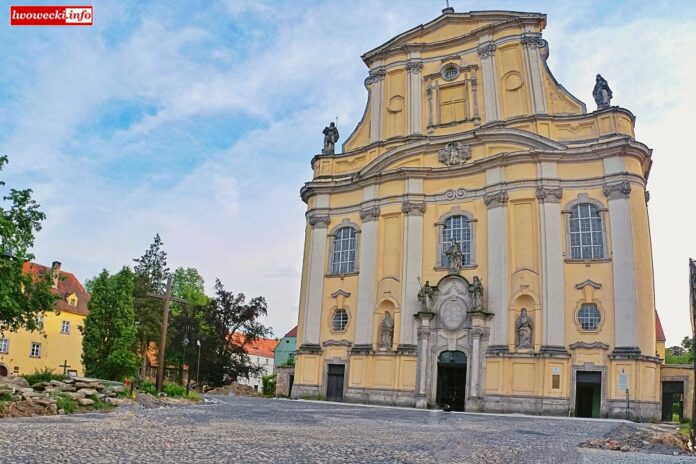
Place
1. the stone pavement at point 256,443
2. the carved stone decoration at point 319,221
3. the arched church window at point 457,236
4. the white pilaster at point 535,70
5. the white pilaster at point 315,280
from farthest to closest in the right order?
the carved stone decoration at point 319,221
the white pilaster at point 315,280
the white pilaster at point 535,70
the arched church window at point 457,236
the stone pavement at point 256,443

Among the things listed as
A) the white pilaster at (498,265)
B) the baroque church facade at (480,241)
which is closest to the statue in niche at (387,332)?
the baroque church facade at (480,241)

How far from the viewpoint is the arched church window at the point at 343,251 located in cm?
3123

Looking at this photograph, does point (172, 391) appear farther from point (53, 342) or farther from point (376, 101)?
point (53, 342)

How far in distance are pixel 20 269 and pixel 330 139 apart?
18.6 m

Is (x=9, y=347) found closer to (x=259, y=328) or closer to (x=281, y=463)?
(x=259, y=328)

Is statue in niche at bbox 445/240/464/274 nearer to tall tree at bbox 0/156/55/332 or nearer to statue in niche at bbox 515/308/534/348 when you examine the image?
statue in niche at bbox 515/308/534/348

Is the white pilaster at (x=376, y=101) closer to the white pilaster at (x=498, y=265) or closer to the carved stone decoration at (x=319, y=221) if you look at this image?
the carved stone decoration at (x=319, y=221)

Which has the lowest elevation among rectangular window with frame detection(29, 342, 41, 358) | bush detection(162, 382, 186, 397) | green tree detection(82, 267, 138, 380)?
bush detection(162, 382, 186, 397)

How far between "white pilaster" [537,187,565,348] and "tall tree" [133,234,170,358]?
68.5ft

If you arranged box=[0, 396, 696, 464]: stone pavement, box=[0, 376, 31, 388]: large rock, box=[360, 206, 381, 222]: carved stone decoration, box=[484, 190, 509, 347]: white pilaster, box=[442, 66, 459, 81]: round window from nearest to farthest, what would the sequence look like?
box=[0, 396, 696, 464]: stone pavement → box=[0, 376, 31, 388]: large rock → box=[484, 190, 509, 347]: white pilaster → box=[360, 206, 381, 222]: carved stone decoration → box=[442, 66, 459, 81]: round window

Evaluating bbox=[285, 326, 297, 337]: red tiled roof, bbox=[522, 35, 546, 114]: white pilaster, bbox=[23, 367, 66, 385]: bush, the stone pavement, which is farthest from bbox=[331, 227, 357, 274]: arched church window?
bbox=[285, 326, 297, 337]: red tiled roof

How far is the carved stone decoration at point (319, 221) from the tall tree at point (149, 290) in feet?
30.7

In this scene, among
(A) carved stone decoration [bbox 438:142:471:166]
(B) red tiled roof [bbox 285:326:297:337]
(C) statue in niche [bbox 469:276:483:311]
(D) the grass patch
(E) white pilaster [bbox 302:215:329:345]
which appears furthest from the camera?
(B) red tiled roof [bbox 285:326:297:337]

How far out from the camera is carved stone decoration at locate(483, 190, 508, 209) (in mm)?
27578
